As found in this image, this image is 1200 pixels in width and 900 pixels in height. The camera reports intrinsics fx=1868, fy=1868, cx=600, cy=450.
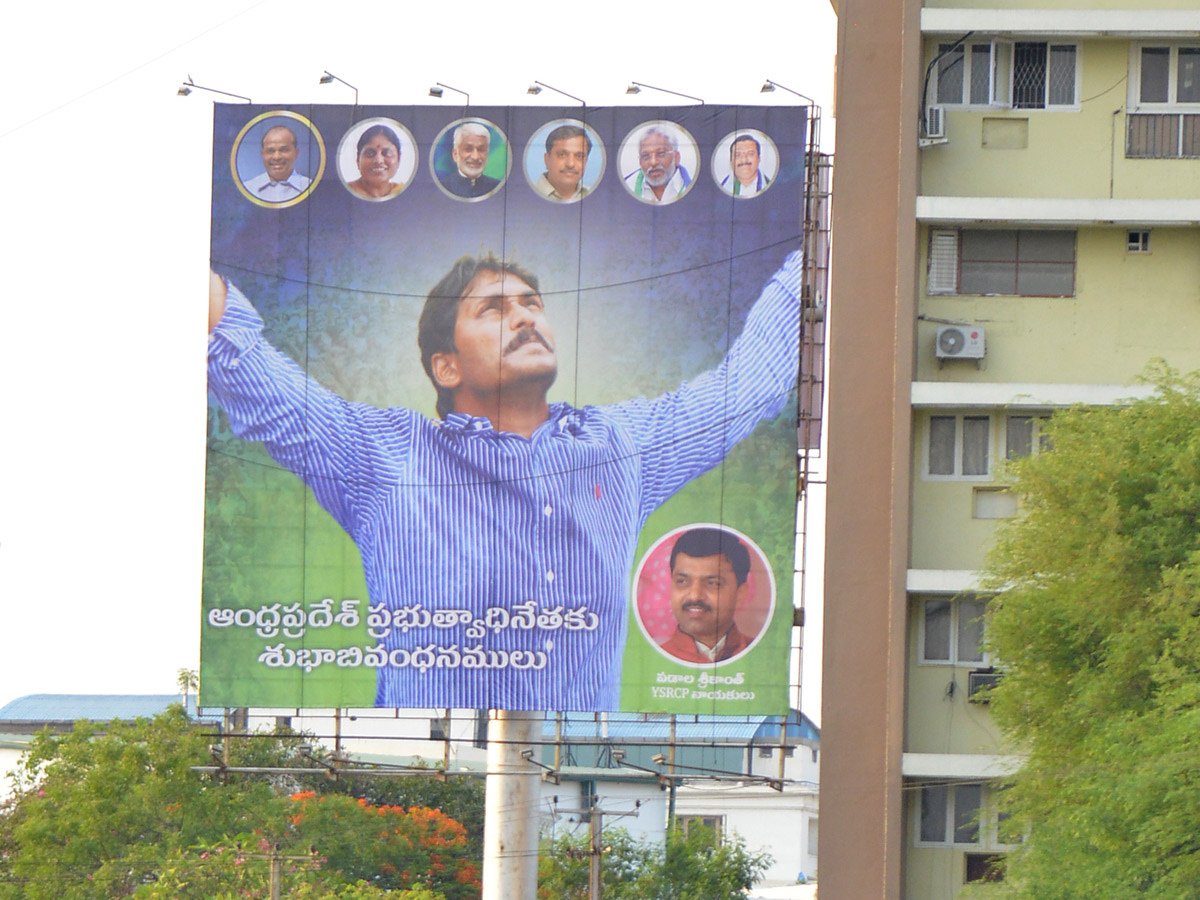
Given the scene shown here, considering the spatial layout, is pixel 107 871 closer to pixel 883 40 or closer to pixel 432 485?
pixel 432 485

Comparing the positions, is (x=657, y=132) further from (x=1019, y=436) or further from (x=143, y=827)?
(x=143, y=827)

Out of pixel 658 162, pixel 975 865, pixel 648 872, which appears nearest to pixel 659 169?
pixel 658 162

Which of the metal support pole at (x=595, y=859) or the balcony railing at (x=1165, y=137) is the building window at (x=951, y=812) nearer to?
the balcony railing at (x=1165, y=137)

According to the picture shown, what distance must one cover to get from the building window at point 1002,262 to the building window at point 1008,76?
165cm

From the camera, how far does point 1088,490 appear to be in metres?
16.8

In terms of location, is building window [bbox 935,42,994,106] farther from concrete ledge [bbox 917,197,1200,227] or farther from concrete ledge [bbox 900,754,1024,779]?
concrete ledge [bbox 900,754,1024,779]

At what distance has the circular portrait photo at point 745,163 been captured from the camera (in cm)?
2492

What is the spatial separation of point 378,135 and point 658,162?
3892 mm

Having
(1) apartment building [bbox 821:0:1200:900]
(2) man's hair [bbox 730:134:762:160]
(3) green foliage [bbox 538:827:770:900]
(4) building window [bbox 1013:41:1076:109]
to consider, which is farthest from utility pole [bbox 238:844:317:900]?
(4) building window [bbox 1013:41:1076:109]

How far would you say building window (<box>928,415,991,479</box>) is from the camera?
22.2m

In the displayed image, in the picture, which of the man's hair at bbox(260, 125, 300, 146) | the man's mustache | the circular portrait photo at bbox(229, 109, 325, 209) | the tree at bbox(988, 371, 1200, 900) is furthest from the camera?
the man's hair at bbox(260, 125, 300, 146)

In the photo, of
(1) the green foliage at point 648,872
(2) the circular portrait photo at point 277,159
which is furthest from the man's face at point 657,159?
(1) the green foliage at point 648,872

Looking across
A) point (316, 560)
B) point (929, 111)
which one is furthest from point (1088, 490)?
point (316, 560)

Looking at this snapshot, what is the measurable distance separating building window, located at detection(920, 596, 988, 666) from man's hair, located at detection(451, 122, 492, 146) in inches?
351
